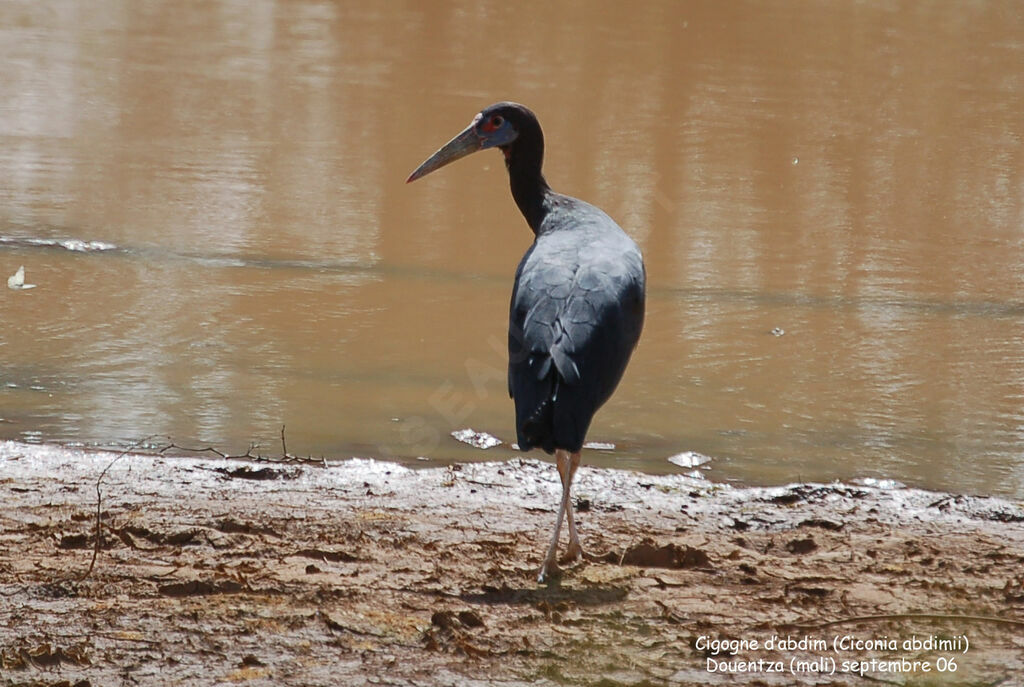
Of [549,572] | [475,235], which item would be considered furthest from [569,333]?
[475,235]

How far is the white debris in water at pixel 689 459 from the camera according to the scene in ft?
18.2

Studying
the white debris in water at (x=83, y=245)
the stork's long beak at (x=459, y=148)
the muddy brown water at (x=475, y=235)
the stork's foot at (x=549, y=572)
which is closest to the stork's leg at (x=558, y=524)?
the stork's foot at (x=549, y=572)

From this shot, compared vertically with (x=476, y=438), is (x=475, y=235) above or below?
above

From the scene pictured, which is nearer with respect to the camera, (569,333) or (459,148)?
(569,333)

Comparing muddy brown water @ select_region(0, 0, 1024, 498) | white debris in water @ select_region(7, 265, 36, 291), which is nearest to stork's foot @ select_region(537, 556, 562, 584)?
muddy brown water @ select_region(0, 0, 1024, 498)

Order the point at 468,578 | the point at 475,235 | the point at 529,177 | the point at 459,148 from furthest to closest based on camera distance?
1. the point at 475,235
2. the point at 459,148
3. the point at 529,177
4. the point at 468,578

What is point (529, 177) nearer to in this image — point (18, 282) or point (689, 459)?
point (689, 459)

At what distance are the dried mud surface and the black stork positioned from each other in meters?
0.34

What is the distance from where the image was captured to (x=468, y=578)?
4301 mm

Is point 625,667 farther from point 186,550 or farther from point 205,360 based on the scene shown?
point 205,360

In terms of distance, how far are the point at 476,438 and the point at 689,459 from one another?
2.79 ft

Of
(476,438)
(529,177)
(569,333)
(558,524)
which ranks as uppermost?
(529,177)

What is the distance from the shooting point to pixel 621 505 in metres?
5.14

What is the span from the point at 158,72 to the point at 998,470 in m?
8.54
